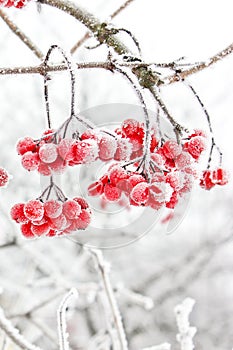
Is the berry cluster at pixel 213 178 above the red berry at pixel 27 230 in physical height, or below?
above

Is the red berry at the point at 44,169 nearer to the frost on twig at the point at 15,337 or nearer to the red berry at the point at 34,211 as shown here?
the red berry at the point at 34,211

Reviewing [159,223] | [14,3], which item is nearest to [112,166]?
[14,3]

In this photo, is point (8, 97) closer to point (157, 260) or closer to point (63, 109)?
point (63, 109)

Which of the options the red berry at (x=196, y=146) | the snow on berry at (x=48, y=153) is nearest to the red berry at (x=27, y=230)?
the snow on berry at (x=48, y=153)

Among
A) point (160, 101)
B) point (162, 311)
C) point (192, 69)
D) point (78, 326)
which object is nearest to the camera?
point (160, 101)

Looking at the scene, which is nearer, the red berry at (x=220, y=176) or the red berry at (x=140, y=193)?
the red berry at (x=140, y=193)

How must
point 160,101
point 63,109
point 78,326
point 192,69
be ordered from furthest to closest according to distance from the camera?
point 63,109 < point 78,326 < point 192,69 < point 160,101

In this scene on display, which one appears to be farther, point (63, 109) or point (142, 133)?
point (63, 109)

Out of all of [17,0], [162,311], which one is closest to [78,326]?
[162,311]
